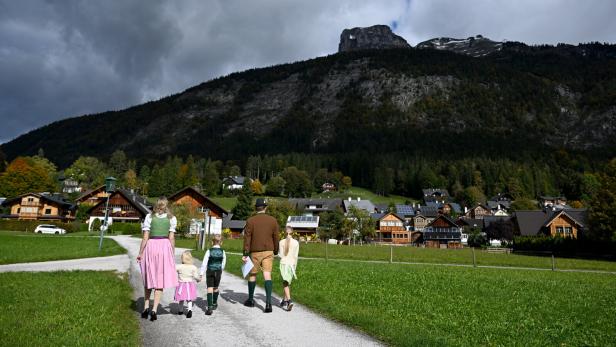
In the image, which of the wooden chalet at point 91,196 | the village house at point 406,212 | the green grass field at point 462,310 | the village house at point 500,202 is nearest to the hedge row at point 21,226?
the wooden chalet at point 91,196

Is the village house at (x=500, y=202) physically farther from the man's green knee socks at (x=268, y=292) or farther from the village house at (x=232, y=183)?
the man's green knee socks at (x=268, y=292)

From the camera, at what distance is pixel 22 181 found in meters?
111

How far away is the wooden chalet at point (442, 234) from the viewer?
328ft

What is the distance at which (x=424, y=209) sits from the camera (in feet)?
440

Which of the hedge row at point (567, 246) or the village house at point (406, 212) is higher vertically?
the village house at point (406, 212)

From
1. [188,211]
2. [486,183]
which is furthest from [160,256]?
[486,183]

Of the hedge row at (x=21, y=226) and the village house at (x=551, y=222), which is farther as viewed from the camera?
the village house at (x=551, y=222)

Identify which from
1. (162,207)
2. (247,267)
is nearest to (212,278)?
(247,267)

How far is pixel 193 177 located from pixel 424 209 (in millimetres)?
81907

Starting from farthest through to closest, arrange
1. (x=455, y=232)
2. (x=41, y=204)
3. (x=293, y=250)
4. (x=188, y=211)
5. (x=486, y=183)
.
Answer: (x=486, y=183) → (x=455, y=232) → (x=41, y=204) → (x=188, y=211) → (x=293, y=250)

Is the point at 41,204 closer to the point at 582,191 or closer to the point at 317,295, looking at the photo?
the point at 317,295

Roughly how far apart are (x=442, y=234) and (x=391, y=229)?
43.6 ft

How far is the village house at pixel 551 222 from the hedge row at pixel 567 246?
906cm

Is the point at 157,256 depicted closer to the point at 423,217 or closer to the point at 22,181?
the point at 423,217
